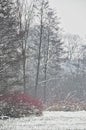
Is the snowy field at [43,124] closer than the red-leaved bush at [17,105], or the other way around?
the snowy field at [43,124]

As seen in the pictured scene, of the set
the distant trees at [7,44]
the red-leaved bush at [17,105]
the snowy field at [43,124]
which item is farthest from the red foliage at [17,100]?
the snowy field at [43,124]

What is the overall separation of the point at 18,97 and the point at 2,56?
119 inches

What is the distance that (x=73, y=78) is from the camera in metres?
75.5

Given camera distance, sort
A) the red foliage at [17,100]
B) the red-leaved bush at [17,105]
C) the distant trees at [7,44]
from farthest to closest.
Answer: the red foliage at [17,100] → the distant trees at [7,44] → the red-leaved bush at [17,105]

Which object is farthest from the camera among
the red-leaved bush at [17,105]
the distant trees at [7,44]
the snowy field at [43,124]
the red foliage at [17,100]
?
the red foliage at [17,100]

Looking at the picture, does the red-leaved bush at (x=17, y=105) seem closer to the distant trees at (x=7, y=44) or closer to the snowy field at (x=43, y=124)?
the distant trees at (x=7, y=44)

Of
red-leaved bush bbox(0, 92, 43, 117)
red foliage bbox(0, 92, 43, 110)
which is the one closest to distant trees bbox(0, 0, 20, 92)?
red foliage bbox(0, 92, 43, 110)

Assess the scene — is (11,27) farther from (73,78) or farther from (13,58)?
(73,78)

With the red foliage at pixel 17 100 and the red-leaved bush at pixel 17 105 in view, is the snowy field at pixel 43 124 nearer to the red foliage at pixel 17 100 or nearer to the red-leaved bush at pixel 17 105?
the red-leaved bush at pixel 17 105

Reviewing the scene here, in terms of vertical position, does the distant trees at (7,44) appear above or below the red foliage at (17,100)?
above

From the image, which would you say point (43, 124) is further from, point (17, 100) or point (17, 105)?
point (17, 100)

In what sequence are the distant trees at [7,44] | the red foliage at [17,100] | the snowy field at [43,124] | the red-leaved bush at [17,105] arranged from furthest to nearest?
the red foliage at [17,100] → the distant trees at [7,44] → the red-leaved bush at [17,105] → the snowy field at [43,124]

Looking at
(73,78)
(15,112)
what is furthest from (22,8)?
(73,78)

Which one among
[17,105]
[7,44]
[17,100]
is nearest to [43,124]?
[17,105]
